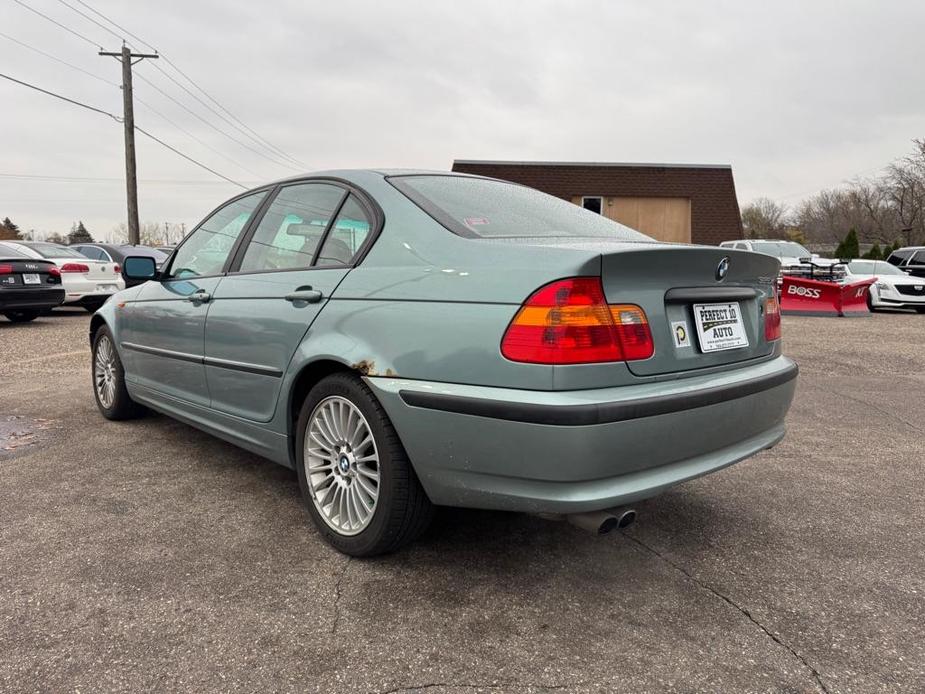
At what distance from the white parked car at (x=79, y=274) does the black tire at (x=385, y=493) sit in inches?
433

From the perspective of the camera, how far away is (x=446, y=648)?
Result: 78.1 inches

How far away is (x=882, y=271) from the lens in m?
17.5

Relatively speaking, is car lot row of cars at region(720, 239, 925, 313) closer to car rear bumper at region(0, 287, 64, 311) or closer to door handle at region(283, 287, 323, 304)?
car rear bumper at region(0, 287, 64, 311)

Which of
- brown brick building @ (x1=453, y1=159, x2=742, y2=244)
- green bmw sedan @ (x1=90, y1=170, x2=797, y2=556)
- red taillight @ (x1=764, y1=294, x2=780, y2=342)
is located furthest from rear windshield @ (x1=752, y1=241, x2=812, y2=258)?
green bmw sedan @ (x1=90, y1=170, x2=797, y2=556)

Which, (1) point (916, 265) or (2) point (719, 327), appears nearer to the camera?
(2) point (719, 327)

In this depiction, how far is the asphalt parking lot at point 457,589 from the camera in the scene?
188 cm

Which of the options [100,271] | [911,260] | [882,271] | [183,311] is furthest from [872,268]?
[183,311]

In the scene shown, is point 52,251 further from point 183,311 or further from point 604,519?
point 604,519

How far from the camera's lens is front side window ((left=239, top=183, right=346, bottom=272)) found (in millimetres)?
2914

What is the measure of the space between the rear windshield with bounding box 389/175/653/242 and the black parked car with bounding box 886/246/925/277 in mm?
17653

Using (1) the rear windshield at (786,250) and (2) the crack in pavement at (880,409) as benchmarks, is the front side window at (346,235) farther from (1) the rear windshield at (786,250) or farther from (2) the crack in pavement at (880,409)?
(1) the rear windshield at (786,250)

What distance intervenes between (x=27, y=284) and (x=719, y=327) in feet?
36.6

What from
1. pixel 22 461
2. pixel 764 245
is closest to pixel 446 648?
pixel 22 461

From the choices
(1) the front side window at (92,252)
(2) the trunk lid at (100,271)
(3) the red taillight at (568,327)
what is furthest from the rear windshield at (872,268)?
(3) the red taillight at (568,327)
